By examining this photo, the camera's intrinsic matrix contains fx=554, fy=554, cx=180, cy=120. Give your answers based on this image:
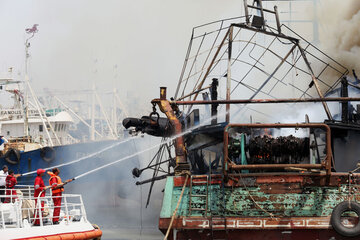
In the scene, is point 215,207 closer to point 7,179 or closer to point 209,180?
point 209,180

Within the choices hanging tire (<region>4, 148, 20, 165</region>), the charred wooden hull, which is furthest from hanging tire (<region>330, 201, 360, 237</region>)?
hanging tire (<region>4, 148, 20, 165</region>)

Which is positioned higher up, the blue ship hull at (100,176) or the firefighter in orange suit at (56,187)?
the firefighter in orange suit at (56,187)

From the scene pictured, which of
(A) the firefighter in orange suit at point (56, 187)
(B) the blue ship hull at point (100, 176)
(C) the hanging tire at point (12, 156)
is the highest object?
(A) the firefighter in orange suit at point (56, 187)

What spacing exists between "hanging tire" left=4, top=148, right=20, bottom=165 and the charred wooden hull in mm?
22891

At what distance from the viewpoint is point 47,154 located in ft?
114

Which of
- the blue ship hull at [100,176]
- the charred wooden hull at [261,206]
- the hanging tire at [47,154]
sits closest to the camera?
the charred wooden hull at [261,206]

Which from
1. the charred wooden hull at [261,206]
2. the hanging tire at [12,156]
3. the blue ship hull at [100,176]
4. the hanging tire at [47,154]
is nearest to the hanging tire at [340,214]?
the charred wooden hull at [261,206]

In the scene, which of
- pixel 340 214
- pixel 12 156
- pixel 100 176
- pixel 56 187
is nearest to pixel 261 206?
pixel 340 214

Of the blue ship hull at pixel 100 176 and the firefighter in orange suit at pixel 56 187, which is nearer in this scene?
the firefighter in orange suit at pixel 56 187

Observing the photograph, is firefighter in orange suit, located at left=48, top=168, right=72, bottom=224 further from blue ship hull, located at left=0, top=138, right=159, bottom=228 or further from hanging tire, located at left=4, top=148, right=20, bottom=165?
hanging tire, located at left=4, top=148, right=20, bottom=165

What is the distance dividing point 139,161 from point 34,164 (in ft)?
21.7

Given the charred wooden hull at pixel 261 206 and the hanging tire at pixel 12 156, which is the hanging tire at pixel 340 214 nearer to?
the charred wooden hull at pixel 261 206

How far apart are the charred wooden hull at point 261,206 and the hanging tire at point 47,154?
74.5 feet

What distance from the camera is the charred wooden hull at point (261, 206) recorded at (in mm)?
12695
